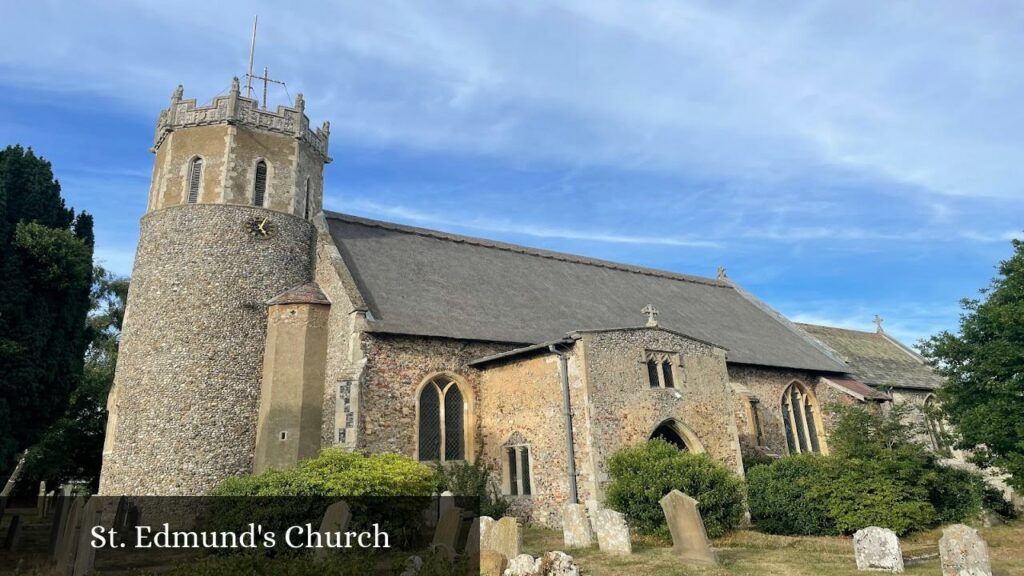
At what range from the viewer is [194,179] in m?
19.4

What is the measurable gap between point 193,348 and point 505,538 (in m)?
11.3

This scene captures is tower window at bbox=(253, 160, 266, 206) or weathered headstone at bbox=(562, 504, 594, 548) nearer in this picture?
weathered headstone at bbox=(562, 504, 594, 548)

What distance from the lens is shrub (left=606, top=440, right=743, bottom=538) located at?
13.7 metres

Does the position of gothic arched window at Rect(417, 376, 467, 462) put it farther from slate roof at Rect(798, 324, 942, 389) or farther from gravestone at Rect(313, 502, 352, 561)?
slate roof at Rect(798, 324, 942, 389)

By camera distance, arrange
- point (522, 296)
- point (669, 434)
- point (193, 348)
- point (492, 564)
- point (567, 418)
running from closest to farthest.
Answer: point (492, 564)
point (567, 418)
point (193, 348)
point (669, 434)
point (522, 296)

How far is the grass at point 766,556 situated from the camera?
9953 millimetres

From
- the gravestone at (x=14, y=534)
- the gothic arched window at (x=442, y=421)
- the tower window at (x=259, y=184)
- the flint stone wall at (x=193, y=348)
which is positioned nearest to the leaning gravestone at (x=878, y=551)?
the gothic arched window at (x=442, y=421)

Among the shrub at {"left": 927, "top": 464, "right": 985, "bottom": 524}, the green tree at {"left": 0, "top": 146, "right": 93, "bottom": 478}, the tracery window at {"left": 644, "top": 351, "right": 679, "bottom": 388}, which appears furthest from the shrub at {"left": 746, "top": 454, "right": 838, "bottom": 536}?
the green tree at {"left": 0, "top": 146, "right": 93, "bottom": 478}

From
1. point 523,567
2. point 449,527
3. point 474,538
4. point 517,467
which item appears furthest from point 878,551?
point 517,467

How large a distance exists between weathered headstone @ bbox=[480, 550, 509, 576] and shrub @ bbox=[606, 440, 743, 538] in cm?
555

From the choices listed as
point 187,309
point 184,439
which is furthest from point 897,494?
point 187,309

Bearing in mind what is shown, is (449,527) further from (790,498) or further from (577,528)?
(790,498)

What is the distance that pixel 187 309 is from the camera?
57.6ft

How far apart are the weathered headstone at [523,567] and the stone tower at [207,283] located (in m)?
10.6
